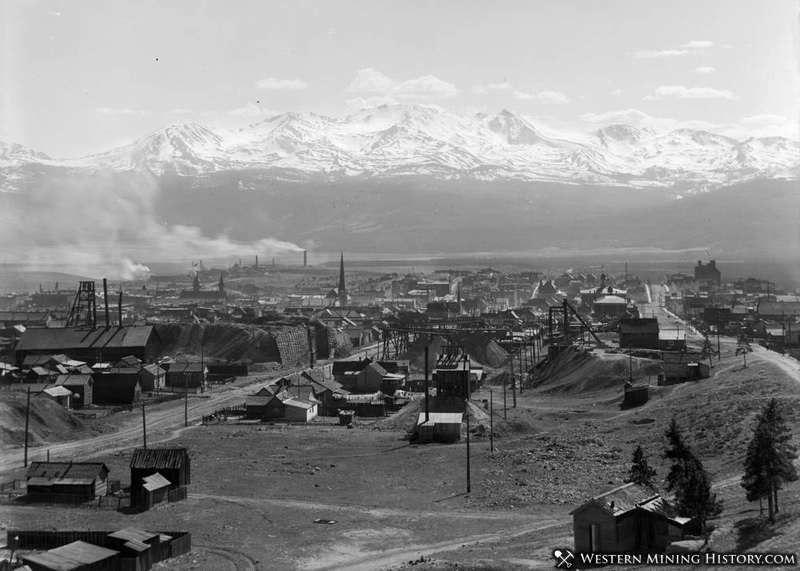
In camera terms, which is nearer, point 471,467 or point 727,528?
point 727,528

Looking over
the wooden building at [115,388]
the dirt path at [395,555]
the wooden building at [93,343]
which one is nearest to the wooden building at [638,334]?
the wooden building at [115,388]

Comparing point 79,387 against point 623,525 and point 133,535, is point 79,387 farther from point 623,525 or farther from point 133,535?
point 623,525

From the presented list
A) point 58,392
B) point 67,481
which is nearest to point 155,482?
point 67,481

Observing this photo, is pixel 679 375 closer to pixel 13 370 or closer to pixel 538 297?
pixel 13 370

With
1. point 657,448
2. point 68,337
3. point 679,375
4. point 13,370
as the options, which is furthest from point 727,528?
point 68,337

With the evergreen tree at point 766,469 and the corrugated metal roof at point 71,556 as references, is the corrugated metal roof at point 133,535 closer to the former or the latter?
the corrugated metal roof at point 71,556
